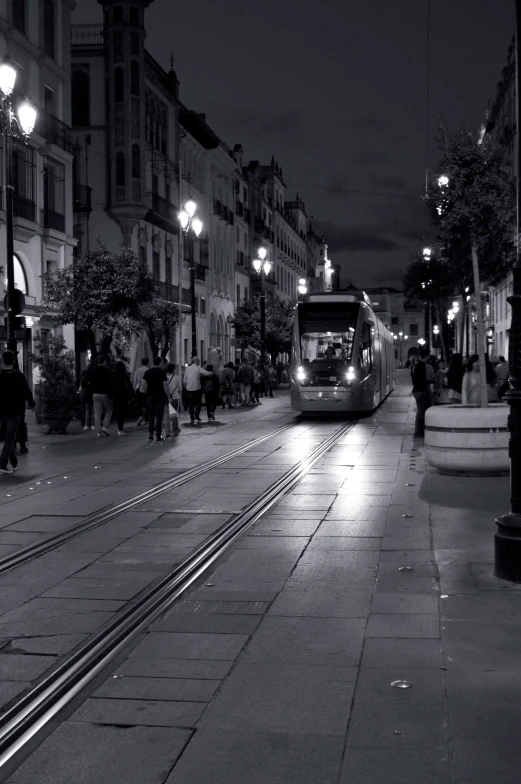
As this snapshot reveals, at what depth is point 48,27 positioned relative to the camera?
3647 centimetres

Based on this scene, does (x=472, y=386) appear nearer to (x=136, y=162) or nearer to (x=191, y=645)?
(x=191, y=645)

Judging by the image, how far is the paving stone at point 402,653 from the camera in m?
5.33

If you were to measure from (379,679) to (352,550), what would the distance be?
11.6ft

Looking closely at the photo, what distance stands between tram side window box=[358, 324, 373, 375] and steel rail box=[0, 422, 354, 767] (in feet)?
59.9

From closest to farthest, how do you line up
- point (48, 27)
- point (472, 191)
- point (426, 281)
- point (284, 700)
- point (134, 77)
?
point (284, 700), point (472, 191), point (48, 27), point (134, 77), point (426, 281)

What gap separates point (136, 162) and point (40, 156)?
34.0ft

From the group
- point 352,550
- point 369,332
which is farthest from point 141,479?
point 369,332

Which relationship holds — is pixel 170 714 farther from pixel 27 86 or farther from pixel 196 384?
pixel 27 86

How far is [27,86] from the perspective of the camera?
113 feet

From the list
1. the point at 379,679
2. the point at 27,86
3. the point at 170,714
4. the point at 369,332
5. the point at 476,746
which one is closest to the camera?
the point at 476,746

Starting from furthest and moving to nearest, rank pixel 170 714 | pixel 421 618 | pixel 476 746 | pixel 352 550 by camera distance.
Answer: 1. pixel 352 550
2. pixel 421 618
3. pixel 170 714
4. pixel 476 746

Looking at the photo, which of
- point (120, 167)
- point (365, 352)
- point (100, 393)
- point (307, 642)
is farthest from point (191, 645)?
point (120, 167)

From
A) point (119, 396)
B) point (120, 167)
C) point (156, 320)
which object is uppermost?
point (120, 167)

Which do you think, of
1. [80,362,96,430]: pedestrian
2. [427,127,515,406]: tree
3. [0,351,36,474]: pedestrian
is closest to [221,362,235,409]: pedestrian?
[80,362,96,430]: pedestrian
